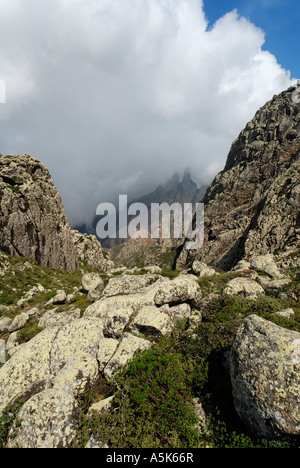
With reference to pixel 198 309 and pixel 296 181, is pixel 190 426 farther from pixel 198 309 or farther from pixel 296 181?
pixel 296 181

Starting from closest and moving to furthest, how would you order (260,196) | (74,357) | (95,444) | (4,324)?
(95,444), (74,357), (4,324), (260,196)

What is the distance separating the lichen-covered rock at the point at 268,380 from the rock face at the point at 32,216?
2641 inches

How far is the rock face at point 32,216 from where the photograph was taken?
5903 cm

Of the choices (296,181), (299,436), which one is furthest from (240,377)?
(296,181)

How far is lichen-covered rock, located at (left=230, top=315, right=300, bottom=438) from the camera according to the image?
588cm

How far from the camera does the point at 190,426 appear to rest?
23.6 ft

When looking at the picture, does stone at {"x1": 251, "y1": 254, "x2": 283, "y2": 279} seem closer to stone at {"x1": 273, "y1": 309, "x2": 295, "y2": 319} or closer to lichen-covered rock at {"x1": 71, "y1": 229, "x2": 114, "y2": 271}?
stone at {"x1": 273, "y1": 309, "x2": 295, "y2": 319}

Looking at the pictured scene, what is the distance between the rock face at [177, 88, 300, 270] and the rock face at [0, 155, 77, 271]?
59.3 metres

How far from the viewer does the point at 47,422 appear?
24.4ft

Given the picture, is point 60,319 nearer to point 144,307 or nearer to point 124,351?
point 144,307

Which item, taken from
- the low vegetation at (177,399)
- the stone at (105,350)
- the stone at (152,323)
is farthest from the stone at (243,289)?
the stone at (105,350)

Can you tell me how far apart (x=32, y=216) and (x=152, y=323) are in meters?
69.7

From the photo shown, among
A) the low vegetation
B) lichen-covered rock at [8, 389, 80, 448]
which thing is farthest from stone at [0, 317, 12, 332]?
the low vegetation

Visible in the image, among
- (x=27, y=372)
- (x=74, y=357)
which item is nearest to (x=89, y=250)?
(x=27, y=372)
